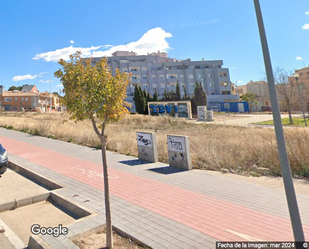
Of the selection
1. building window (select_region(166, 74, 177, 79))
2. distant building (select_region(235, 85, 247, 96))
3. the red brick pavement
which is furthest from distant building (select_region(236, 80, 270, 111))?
the red brick pavement

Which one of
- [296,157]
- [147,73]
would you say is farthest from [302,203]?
[147,73]

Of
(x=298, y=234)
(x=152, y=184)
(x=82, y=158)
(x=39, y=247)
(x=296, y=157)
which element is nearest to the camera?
(x=298, y=234)

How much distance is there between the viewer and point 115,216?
13.1ft

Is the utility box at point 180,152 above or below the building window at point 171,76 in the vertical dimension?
below

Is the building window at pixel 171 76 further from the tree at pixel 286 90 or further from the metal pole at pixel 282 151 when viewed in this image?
→ the metal pole at pixel 282 151

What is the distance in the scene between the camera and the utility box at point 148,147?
835cm

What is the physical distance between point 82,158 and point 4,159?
2957 mm

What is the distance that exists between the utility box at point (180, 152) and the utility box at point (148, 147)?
924 millimetres

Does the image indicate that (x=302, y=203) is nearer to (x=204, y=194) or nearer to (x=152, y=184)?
(x=204, y=194)

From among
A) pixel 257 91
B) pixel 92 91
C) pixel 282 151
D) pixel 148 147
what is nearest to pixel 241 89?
pixel 257 91

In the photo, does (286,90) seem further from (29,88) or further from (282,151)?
(29,88)

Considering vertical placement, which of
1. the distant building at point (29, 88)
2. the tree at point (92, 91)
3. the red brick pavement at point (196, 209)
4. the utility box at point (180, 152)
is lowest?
the red brick pavement at point (196, 209)

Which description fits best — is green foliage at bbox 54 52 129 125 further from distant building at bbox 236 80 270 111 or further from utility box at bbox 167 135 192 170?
distant building at bbox 236 80 270 111

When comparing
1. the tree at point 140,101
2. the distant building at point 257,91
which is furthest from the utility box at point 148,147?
the distant building at point 257,91
